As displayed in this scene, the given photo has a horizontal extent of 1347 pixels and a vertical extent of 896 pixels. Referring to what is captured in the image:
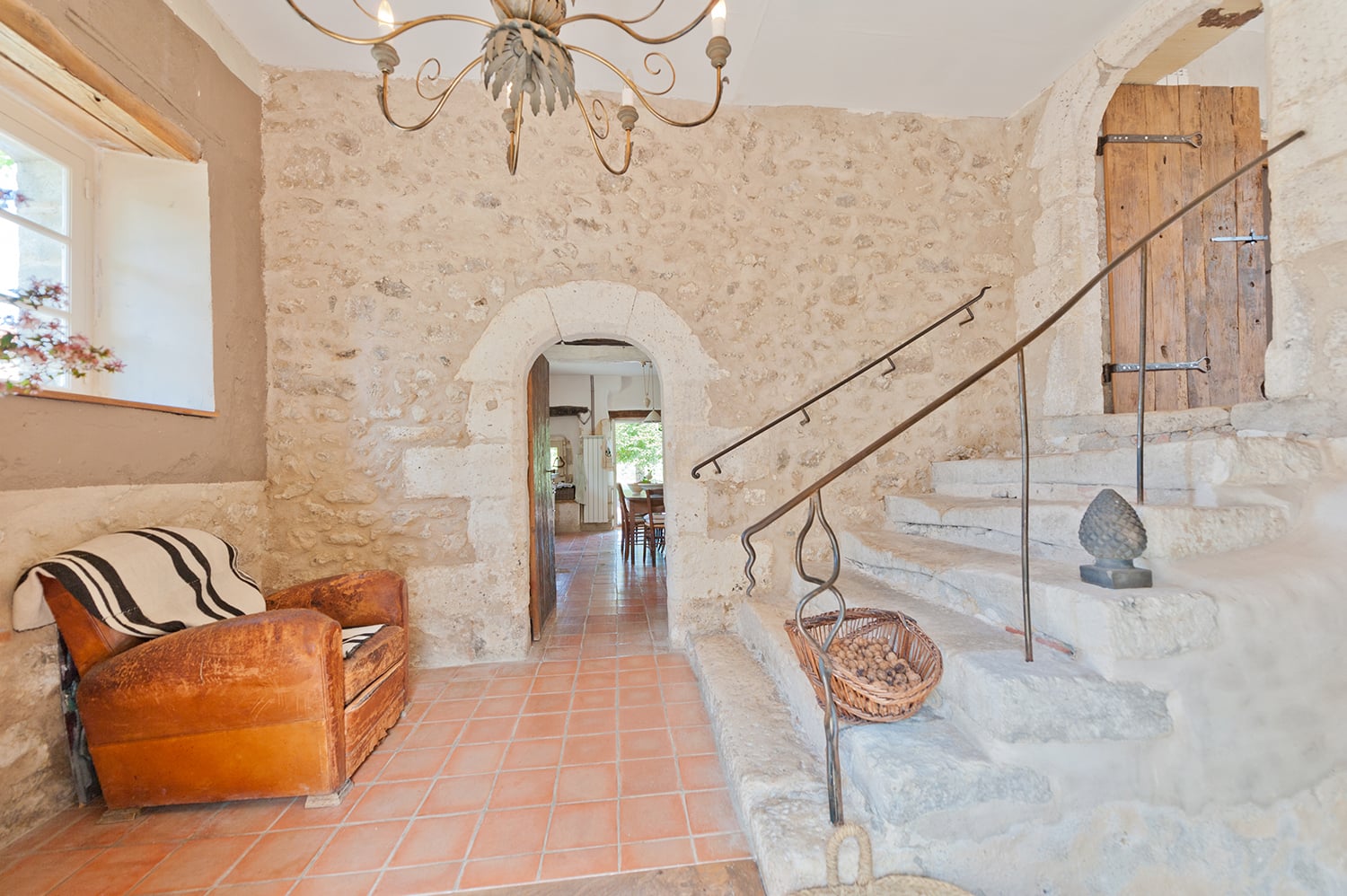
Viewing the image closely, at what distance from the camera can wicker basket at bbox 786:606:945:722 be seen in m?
1.46

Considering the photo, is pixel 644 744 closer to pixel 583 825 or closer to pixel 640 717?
pixel 640 717

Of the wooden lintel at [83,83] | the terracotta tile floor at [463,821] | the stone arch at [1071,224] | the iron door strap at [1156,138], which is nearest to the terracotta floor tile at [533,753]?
the terracotta tile floor at [463,821]

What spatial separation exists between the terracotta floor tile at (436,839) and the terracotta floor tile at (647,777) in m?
0.47

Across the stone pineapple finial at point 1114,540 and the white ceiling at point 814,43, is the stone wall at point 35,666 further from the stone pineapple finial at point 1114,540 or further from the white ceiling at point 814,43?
the stone pineapple finial at point 1114,540

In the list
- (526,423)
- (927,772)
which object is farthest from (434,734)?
(927,772)

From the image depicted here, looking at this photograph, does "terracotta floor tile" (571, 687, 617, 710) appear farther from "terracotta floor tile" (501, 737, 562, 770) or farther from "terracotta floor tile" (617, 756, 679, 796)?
"terracotta floor tile" (617, 756, 679, 796)

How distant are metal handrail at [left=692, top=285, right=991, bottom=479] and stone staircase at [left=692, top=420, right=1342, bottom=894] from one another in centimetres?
125

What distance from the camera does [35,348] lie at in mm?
1718

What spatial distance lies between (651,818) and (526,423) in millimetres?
2087

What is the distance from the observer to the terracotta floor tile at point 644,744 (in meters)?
2.02

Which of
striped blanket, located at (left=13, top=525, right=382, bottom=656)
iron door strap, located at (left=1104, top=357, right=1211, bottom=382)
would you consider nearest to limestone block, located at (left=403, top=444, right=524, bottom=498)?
striped blanket, located at (left=13, top=525, right=382, bottom=656)

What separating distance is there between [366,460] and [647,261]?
1.88 meters

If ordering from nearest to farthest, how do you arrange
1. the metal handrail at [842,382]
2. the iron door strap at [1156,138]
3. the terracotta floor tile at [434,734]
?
the terracotta floor tile at [434,734] → the iron door strap at [1156,138] → the metal handrail at [842,382]

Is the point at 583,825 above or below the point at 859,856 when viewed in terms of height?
below
